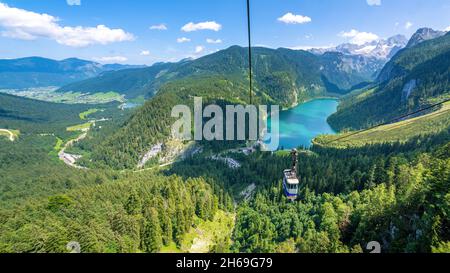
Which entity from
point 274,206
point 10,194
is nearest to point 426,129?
point 274,206

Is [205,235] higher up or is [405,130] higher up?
[405,130]

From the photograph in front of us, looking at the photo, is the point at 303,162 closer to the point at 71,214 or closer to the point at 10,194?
the point at 71,214

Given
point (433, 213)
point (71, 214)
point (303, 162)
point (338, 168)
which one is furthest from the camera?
point (303, 162)

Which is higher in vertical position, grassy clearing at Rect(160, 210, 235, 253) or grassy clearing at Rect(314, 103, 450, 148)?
grassy clearing at Rect(314, 103, 450, 148)

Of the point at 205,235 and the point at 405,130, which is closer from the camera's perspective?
the point at 205,235

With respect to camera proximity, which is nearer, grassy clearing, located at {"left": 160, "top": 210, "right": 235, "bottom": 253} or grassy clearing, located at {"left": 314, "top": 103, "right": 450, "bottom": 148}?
grassy clearing, located at {"left": 160, "top": 210, "right": 235, "bottom": 253}

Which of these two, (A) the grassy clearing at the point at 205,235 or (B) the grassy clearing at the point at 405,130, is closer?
(A) the grassy clearing at the point at 205,235

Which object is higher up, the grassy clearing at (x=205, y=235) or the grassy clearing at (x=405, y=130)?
the grassy clearing at (x=405, y=130)

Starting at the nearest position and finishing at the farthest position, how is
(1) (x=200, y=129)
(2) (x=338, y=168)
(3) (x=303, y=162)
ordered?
(2) (x=338, y=168) → (3) (x=303, y=162) → (1) (x=200, y=129)
